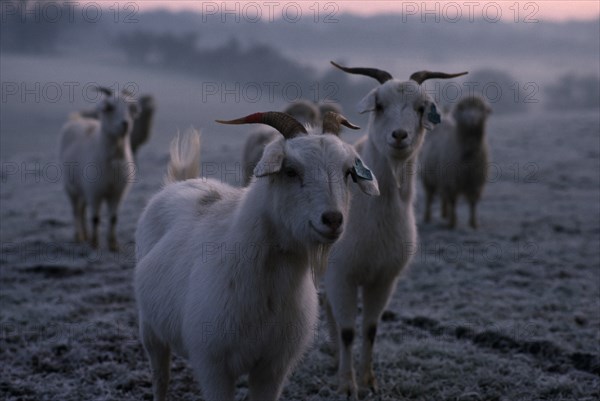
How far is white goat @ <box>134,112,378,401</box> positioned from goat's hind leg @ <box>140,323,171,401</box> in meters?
0.28

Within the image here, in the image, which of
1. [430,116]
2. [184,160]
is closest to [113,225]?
[184,160]

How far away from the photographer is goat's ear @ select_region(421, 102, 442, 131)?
4.71 metres

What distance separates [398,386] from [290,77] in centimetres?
3994

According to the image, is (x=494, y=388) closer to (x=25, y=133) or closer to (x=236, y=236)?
(x=236, y=236)

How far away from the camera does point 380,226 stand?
4.65 metres

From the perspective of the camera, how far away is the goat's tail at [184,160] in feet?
15.1

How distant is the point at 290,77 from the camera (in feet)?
143

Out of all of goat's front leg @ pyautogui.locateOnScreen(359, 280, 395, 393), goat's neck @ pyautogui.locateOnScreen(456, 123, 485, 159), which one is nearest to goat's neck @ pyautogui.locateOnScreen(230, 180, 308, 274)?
goat's front leg @ pyautogui.locateOnScreen(359, 280, 395, 393)

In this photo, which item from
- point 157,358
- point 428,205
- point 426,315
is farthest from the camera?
point 428,205

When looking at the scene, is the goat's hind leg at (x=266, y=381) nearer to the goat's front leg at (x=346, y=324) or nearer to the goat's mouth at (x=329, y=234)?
the goat's mouth at (x=329, y=234)

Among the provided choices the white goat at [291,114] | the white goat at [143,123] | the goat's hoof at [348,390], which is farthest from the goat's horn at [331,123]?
the white goat at [143,123]

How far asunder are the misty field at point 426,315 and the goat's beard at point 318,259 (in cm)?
181

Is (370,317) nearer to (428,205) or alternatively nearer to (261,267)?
(261,267)

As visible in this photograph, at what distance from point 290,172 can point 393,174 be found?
1925 millimetres
